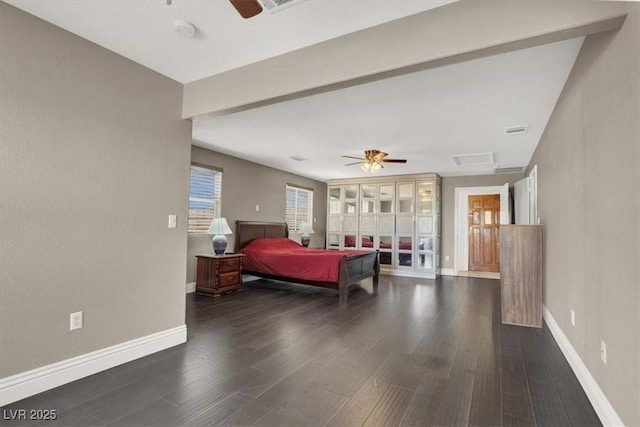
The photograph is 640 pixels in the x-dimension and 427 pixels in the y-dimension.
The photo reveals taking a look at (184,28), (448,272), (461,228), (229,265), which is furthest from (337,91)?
(448,272)

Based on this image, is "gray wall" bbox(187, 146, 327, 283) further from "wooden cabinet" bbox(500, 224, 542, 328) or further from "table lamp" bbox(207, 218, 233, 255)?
"wooden cabinet" bbox(500, 224, 542, 328)

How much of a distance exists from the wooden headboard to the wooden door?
14.9 ft

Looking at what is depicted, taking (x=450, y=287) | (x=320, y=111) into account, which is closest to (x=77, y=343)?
(x=320, y=111)

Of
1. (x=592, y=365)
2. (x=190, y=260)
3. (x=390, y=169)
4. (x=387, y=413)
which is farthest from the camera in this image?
(x=390, y=169)

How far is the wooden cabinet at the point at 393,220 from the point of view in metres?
7.17

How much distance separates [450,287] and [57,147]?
5996 millimetres

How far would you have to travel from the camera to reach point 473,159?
5613 millimetres

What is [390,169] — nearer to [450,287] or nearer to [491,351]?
[450,287]

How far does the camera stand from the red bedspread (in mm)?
4879

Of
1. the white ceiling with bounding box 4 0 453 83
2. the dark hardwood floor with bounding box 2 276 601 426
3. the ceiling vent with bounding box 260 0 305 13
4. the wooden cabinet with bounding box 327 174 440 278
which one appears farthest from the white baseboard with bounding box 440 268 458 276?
the ceiling vent with bounding box 260 0 305 13

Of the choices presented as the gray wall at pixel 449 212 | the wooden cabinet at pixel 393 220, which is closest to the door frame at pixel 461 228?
the gray wall at pixel 449 212

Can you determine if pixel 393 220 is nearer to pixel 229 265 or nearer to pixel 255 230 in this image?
pixel 255 230

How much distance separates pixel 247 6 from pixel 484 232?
7.65 m

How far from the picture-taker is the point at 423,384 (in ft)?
7.31
